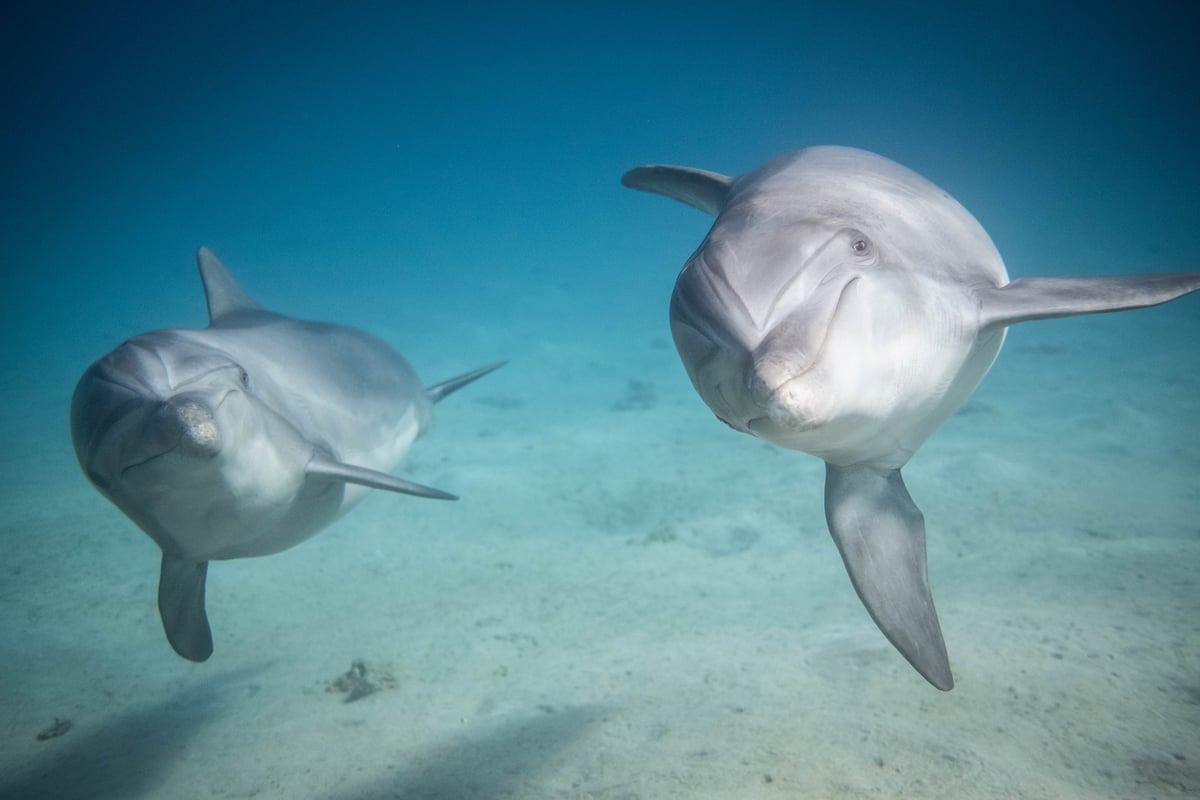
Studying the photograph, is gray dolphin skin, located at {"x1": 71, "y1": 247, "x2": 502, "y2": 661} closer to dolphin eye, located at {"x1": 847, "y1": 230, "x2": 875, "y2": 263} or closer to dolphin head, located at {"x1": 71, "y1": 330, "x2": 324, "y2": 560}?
dolphin head, located at {"x1": 71, "y1": 330, "x2": 324, "y2": 560}

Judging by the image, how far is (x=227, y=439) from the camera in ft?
10.3

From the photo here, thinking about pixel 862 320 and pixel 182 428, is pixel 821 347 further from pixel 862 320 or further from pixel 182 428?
pixel 182 428

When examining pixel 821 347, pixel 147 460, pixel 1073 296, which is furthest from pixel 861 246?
pixel 147 460

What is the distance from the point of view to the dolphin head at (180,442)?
2.93 m

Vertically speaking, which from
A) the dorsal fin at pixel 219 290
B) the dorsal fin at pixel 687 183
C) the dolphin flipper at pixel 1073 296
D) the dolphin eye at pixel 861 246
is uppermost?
the dorsal fin at pixel 687 183

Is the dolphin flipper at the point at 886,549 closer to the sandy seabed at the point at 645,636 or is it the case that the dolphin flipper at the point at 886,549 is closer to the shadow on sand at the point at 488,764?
the sandy seabed at the point at 645,636

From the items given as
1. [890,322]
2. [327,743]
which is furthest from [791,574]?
[890,322]

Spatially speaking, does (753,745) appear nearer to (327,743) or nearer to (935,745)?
(935,745)

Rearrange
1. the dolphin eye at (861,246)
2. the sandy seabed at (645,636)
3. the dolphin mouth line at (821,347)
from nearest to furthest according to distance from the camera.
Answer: the dolphin mouth line at (821,347) → the dolphin eye at (861,246) → the sandy seabed at (645,636)

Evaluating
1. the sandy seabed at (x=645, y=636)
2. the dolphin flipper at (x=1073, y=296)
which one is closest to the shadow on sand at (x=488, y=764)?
the sandy seabed at (x=645, y=636)

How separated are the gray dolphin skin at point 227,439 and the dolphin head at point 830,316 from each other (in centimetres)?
256

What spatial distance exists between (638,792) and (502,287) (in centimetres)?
3083

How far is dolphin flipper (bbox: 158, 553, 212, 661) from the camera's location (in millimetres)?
4086

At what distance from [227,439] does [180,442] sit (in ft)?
0.84
